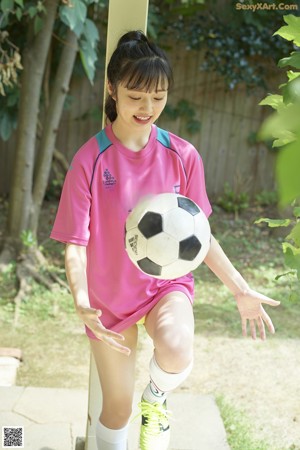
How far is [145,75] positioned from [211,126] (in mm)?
4762

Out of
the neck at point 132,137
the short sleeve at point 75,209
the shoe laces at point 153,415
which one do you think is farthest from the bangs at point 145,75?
the shoe laces at point 153,415

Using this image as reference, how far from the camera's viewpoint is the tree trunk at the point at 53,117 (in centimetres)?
457

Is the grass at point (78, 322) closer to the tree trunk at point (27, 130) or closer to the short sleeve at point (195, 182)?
the tree trunk at point (27, 130)

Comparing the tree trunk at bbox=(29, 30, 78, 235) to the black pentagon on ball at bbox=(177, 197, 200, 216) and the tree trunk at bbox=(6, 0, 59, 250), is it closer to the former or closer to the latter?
the tree trunk at bbox=(6, 0, 59, 250)

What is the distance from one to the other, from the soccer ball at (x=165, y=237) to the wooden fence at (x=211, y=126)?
465 cm

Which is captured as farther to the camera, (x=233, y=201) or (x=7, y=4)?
(x=233, y=201)

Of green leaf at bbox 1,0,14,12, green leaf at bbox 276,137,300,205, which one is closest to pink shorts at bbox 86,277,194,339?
green leaf at bbox 276,137,300,205

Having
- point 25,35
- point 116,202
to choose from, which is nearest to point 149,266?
point 116,202

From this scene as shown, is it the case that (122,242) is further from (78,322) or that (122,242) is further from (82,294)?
(78,322)

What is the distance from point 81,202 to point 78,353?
78.4 inches

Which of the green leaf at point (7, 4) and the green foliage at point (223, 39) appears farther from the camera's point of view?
the green foliage at point (223, 39)

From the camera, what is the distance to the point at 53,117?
186 inches

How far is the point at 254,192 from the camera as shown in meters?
6.59

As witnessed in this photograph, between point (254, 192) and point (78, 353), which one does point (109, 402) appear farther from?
point (254, 192)
